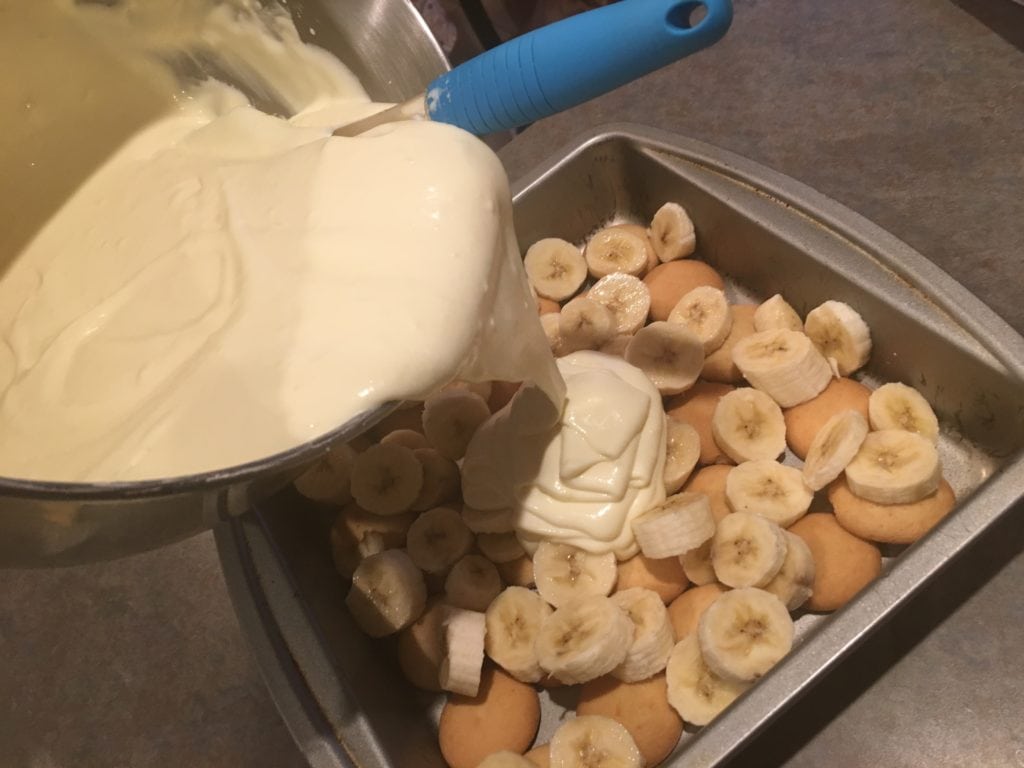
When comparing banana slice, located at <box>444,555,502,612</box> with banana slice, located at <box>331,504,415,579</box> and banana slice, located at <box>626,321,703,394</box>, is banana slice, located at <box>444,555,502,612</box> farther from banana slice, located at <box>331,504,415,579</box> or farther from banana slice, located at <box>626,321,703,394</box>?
banana slice, located at <box>626,321,703,394</box>

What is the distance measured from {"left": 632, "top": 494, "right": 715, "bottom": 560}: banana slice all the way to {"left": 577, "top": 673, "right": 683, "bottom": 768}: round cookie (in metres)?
0.17

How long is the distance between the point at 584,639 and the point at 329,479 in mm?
449

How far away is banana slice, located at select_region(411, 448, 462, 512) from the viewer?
4.26ft

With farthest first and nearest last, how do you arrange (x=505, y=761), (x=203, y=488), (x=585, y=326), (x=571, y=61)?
1. (x=585, y=326)
2. (x=505, y=761)
3. (x=571, y=61)
4. (x=203, y=488)

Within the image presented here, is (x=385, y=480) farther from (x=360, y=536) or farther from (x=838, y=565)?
(x=838, y=565)

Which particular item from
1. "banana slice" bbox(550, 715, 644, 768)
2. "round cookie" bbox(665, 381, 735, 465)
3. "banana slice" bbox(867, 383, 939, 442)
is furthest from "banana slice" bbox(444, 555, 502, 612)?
"banana slice" bbox(867, 383, 939, 442)

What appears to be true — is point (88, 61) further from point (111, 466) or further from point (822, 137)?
point (822, 137)

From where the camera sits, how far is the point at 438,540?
1.25 m

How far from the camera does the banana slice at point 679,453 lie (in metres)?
1.26

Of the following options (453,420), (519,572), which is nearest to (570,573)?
(519,572)

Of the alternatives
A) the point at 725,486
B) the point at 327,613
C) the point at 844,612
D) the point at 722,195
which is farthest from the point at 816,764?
the point at 722,195

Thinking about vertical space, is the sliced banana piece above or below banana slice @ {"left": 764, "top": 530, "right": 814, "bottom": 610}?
above

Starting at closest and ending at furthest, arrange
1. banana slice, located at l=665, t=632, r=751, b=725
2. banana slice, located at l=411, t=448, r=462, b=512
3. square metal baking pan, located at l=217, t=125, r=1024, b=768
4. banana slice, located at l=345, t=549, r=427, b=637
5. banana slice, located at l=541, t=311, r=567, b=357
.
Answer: square metal baking pan, located at l=217, t=125, r=1024, b=768, banana slice, located at l=665, t=632, r=751, b=725, banana slice, located at l=345, t=549, r=427, b=637, banana slice, located at l=411, t=448, r=462, b=512, banana slice, located at l=541, t=311, r=567, b=357

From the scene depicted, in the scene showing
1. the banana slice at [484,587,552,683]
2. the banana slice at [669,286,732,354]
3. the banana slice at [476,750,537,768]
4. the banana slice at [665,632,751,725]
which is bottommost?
the banana slice at [665,632,751,725]
